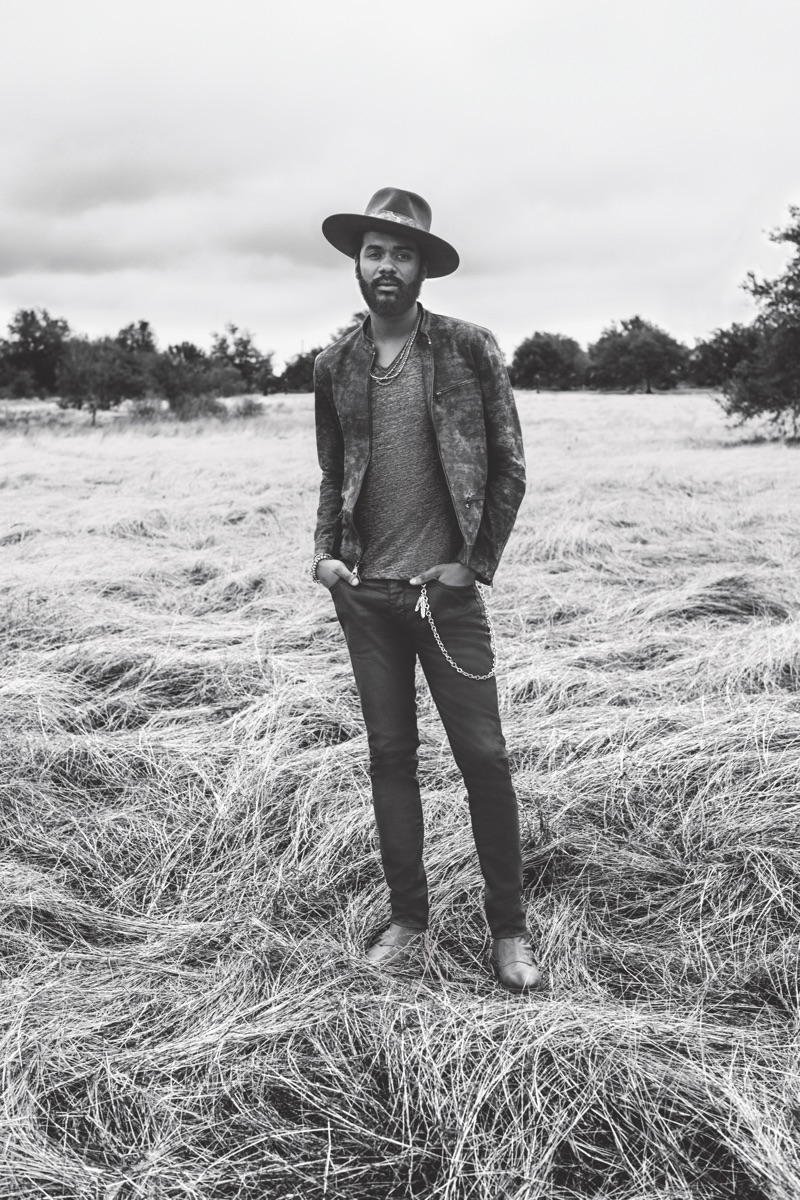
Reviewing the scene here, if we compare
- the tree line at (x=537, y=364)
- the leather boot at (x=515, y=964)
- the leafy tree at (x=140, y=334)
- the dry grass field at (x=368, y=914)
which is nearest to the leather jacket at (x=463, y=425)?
the leather boot at (x=515, y=964)

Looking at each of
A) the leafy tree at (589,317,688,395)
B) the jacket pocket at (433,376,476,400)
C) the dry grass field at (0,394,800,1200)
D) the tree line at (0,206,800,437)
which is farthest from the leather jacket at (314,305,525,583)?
the leafy tree at (589,317,688,395)

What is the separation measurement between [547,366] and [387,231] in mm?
63935

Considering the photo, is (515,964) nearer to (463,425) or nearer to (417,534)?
(417,534)

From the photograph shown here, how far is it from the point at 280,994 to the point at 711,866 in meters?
1.35

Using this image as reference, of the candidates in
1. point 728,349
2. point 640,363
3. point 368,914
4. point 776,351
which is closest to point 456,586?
point 368,914

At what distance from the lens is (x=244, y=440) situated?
793 inches

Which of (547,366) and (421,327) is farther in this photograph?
(547,366)

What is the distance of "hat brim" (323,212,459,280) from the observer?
237cm

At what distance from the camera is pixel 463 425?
237cm

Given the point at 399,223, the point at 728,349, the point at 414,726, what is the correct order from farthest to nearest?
the point at 728,349 < the point at 414,726 < the point at 399,223

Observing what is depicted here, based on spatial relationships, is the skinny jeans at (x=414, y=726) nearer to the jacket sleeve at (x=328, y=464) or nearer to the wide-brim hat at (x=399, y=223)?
the jacket sleeve at (x=328, y=464)

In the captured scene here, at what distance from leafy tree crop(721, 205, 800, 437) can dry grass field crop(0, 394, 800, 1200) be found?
12.3 m

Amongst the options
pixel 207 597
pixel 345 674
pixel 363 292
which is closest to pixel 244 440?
pixel 207 597

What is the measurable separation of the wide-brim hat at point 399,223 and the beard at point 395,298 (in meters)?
0.08
